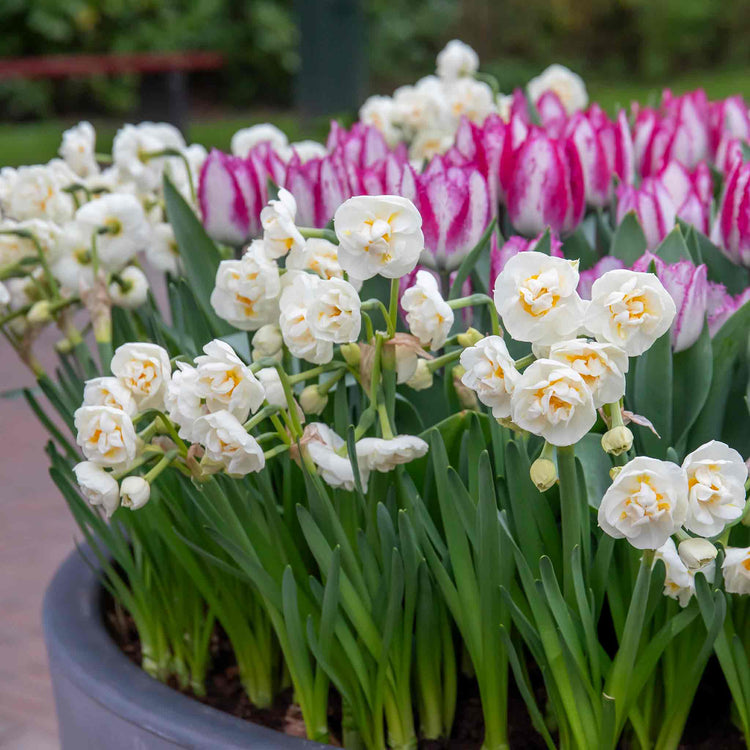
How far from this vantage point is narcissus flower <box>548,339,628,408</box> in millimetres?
673

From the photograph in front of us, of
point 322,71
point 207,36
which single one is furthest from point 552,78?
point 207,36

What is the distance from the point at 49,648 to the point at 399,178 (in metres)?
0.60

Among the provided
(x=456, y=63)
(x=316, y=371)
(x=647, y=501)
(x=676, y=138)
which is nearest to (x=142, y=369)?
(x=316, y=371)

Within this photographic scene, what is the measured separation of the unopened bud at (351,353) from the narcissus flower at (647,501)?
252 millimetres

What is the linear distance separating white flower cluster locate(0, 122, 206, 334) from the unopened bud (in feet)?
1.20

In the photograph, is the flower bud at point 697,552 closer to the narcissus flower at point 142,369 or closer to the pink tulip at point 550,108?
the narcissus flower at point 142,369

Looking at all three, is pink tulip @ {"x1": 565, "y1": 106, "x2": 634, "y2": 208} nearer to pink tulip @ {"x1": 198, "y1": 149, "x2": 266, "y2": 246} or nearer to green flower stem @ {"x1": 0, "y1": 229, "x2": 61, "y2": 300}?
pink tulip @ {"x1": 198, "y1": 149, "x2": 266, "y2": 246}

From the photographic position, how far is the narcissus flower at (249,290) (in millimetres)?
859

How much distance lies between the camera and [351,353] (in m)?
0.86

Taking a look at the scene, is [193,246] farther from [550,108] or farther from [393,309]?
[550,108]

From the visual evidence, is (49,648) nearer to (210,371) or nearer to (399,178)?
(210,371)

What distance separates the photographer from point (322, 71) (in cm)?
792

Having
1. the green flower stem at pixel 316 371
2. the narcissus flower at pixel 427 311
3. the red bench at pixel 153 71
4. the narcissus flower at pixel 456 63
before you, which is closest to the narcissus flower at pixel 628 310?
the narcissus flower at pixel 427 311

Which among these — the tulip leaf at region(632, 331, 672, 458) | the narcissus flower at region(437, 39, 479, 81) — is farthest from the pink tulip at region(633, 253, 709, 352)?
the narcissus flower at region(437, 39, 479, 81)
